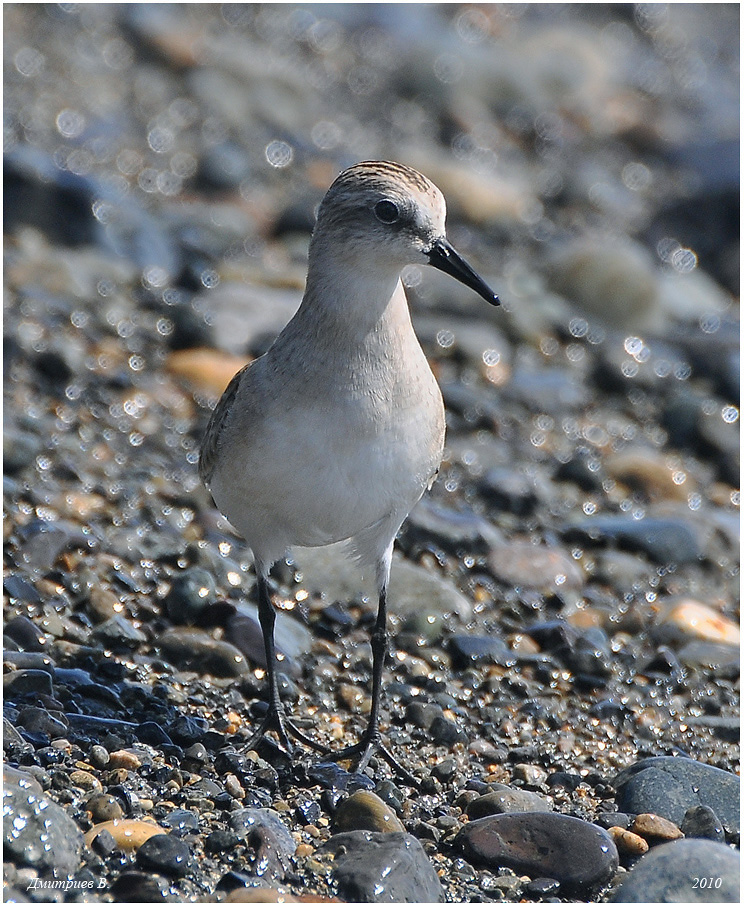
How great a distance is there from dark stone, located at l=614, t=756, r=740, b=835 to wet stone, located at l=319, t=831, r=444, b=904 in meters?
1.16

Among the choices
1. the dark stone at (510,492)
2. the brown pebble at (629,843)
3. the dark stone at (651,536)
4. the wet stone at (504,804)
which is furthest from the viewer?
the dark stone at (510,492)

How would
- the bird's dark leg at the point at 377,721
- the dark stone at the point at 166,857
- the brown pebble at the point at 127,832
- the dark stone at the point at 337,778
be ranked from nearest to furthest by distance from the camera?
the dark stone at the point at 166,857 < the brown pebble at the point at 127,832 < the dark stone at the point at 337,778 < the bird's dark leg at the point at 377,721

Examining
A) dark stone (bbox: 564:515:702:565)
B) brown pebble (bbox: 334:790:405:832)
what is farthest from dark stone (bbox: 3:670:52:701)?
dark stone (bbox: 564:515:702:565)

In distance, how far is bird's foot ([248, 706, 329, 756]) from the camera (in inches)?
218

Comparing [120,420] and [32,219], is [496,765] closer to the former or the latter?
Answer: [120,420]

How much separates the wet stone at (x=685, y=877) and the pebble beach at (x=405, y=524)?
0.01 metres

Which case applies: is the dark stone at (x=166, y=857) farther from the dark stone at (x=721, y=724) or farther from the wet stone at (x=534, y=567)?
the wet stone at (x=534, y=567)

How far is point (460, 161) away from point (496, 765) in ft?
28.7

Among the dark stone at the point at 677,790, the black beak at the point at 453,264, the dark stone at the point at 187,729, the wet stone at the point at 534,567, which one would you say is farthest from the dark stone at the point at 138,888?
the wet stone at the point at 534,567

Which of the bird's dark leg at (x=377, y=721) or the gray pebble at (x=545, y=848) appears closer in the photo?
the gray pebble at (x=545, y=848)

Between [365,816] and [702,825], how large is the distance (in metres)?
1.43

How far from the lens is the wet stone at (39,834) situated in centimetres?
418

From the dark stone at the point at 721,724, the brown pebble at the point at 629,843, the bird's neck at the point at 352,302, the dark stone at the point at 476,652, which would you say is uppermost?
the bird's neck at the point at 352,302

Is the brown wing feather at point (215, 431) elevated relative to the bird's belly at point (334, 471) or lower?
elevated
